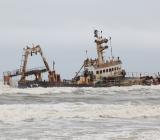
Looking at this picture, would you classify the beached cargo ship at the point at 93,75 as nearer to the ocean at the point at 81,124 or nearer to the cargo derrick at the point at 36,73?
the cargo derrick at the point at 36,73

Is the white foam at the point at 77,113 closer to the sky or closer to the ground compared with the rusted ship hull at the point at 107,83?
closer to the ground

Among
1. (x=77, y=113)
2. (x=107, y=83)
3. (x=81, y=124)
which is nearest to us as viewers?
(x=81, y=124)

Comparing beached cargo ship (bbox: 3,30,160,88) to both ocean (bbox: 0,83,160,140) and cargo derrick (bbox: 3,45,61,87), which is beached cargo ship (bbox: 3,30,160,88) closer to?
cargo derrick (bbox: 3,45,61,87)

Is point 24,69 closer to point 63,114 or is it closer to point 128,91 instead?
point 128,91

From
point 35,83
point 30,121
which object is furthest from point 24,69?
point 30,121

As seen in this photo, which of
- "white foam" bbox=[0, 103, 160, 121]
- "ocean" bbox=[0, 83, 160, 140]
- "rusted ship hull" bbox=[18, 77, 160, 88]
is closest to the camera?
"ocean" bbox=[0, 83, 160, 140]

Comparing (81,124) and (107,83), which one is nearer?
(81,124)

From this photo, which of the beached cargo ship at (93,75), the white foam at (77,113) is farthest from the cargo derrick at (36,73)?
the white foam at (77,113)

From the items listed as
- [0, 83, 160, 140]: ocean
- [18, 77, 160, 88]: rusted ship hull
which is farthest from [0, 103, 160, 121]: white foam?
[18, 77, 160, 88]: rusted ship hull

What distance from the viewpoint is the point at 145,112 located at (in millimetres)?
29547

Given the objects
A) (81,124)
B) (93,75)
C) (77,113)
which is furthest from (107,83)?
(81,124)

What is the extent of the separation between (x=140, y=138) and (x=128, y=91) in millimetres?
42993

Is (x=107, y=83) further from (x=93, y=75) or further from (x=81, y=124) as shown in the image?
(x=81, y=124)

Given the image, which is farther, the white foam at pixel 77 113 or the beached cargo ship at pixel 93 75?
the beached cargo ship at pixel 93 75
